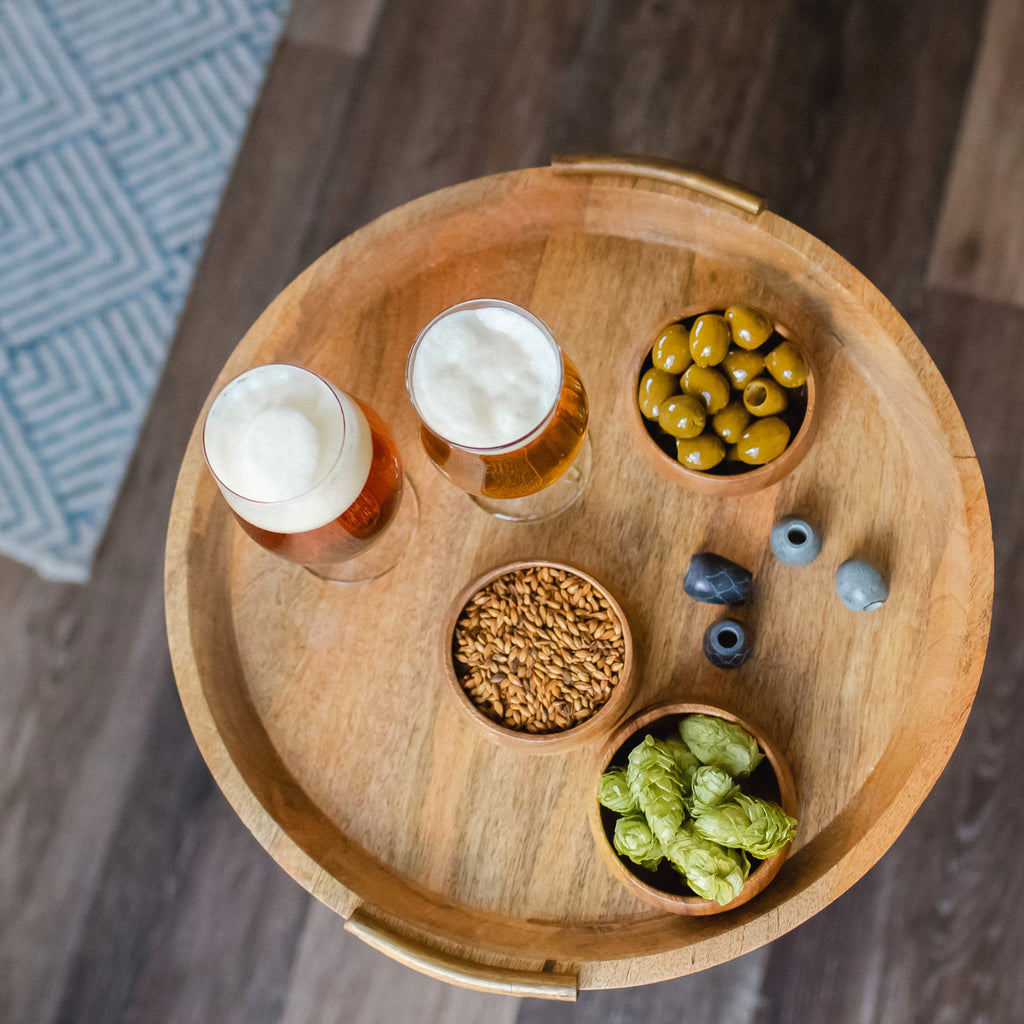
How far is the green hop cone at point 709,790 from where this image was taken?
2.87ft

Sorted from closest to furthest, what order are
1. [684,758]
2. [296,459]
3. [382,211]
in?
1. [296,459]
2. [684,758]
3. [382,211]

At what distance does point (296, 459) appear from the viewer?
0.83m

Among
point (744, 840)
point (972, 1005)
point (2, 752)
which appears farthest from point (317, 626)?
point (972, 1005)

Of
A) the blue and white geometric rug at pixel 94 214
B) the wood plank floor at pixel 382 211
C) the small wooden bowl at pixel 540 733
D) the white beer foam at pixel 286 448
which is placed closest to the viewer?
the white beer foam at pixel 286 448

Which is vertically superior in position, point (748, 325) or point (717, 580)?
point (748, 325)

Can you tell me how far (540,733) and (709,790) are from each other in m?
0.19

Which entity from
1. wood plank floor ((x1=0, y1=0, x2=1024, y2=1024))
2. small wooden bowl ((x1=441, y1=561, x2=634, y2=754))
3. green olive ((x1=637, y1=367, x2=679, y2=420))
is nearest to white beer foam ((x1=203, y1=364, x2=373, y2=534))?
small wooden bowl ((x1=441, y1=561, x2=634, y2=754))

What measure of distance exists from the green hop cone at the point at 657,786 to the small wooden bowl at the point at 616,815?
4 centimetres

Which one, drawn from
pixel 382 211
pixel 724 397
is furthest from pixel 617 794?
pixel 382 211

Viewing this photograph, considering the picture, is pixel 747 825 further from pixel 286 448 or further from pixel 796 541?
pixel 286 448

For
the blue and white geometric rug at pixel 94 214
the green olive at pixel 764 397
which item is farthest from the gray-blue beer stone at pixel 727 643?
the blue and white geometric rug at pixel 94 214

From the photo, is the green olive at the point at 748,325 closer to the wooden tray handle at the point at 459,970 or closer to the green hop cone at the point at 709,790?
the green hop cone at the point at 709,790

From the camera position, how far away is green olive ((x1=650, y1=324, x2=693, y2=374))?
0.98 metres

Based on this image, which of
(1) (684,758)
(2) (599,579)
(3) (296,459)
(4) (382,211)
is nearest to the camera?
(3) (296,459)
